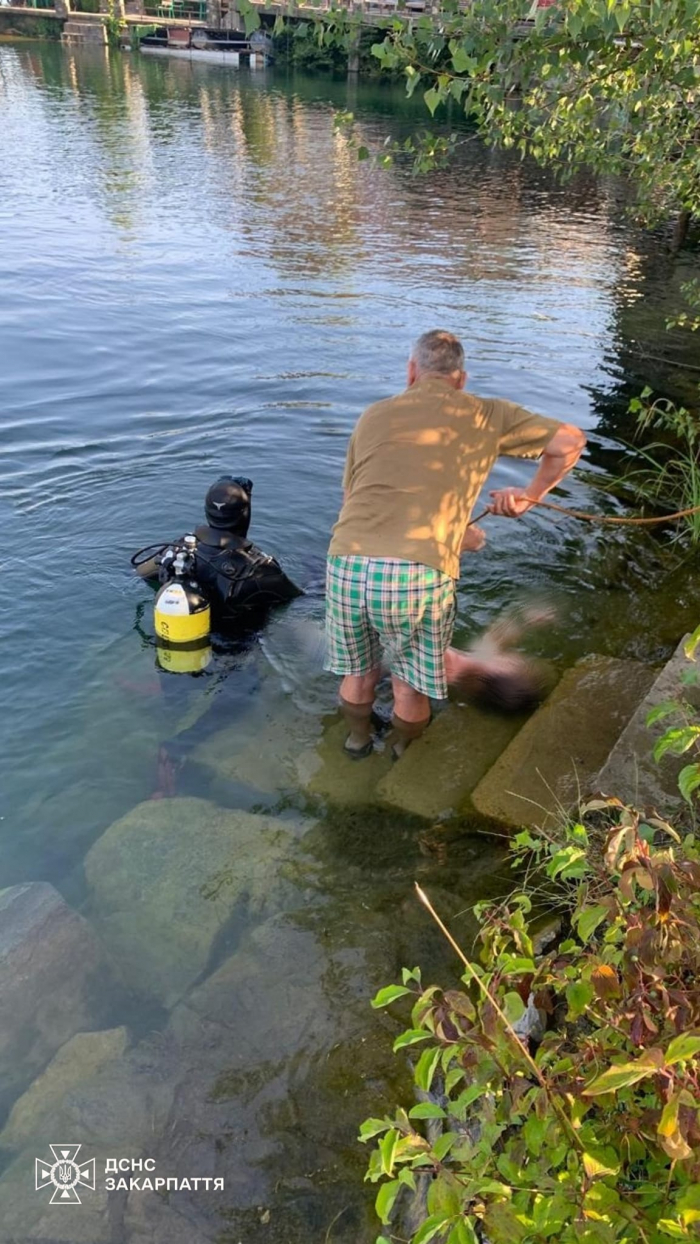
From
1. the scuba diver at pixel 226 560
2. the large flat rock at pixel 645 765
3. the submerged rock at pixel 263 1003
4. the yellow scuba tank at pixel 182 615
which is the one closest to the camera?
the submerged rock at pixel 263 1003

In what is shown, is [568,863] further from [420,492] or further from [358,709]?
[358,709]

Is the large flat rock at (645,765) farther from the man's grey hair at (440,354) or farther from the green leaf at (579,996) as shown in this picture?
the man's grey hair at (440,354)

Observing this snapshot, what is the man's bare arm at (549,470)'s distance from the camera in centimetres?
445

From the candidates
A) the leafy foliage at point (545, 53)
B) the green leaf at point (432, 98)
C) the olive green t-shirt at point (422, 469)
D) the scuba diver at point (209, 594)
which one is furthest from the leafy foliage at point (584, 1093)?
the green leaf at point (432, 98)

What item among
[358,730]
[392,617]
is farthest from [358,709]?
A: [392,617]

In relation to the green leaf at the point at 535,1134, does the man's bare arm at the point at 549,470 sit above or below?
above

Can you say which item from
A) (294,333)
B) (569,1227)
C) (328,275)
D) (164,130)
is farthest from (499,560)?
(164,130)

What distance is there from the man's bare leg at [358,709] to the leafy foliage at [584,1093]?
2622mm

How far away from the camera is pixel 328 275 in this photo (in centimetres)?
1719

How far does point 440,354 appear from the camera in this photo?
4301 mm

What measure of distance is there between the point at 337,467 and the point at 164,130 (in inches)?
1252

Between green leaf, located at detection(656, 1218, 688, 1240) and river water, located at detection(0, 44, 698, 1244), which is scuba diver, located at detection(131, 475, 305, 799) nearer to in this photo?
river water, located at detection(0, 44, 698, 1244)

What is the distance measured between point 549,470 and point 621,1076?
139 inches

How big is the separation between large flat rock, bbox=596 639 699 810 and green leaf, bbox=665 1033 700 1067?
2060 millimetres
